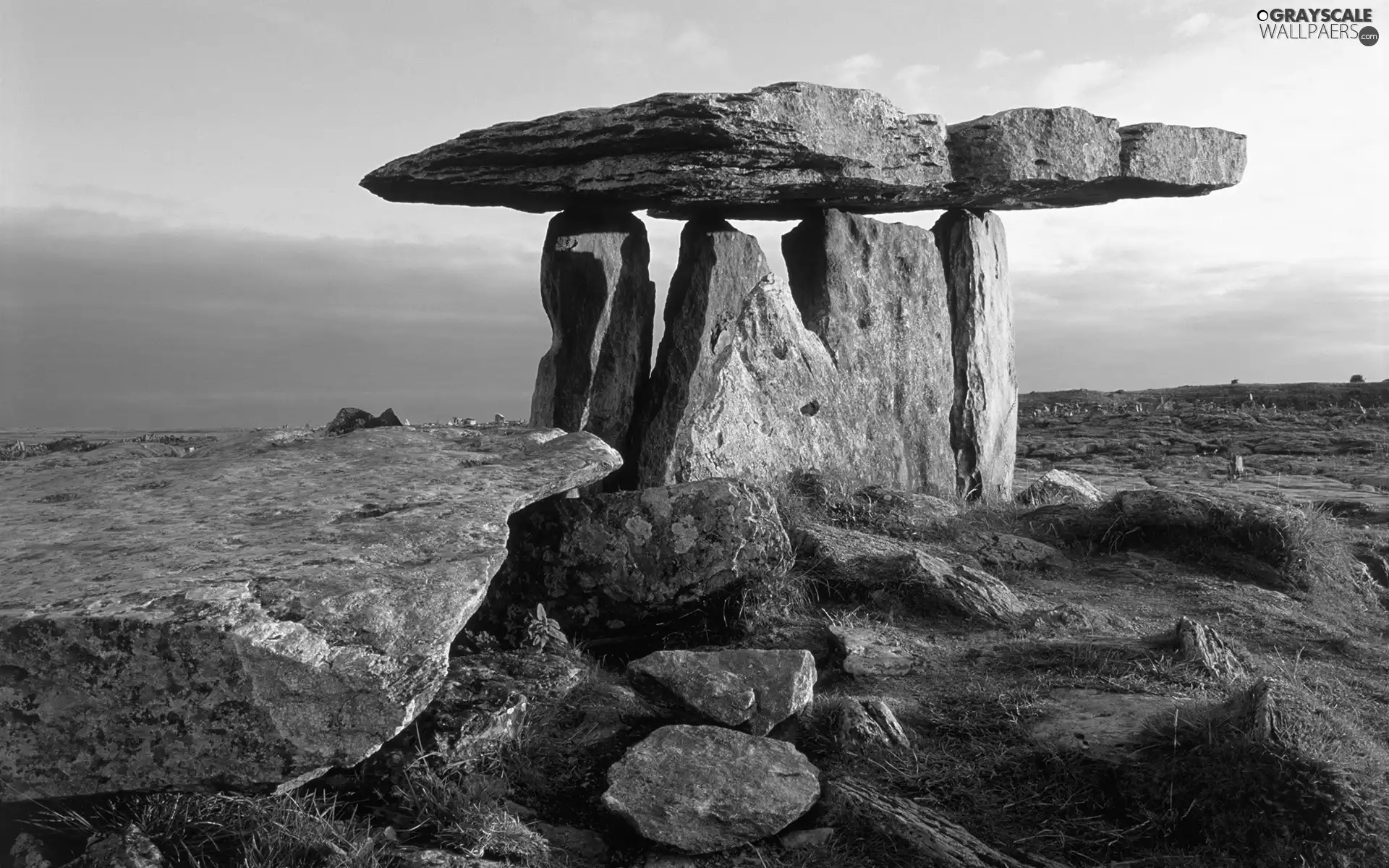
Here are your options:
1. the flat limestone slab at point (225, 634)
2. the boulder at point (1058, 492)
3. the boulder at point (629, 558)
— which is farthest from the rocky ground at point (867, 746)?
the boulder at point (1058, 492)

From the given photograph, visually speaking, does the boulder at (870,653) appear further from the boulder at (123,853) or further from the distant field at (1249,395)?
the distant field at (1249,395)

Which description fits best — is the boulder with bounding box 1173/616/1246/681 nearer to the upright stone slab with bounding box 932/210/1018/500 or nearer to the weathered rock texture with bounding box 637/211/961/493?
the weathered rock texture with bounding box 637/211/961/493

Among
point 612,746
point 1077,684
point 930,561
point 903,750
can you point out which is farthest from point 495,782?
point 930,561

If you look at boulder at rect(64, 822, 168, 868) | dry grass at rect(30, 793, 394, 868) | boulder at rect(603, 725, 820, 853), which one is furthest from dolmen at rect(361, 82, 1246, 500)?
boulder at rect(64, 822, 168, 868)

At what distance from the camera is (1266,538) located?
30.6 feet

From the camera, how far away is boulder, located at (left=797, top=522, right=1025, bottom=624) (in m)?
7.40

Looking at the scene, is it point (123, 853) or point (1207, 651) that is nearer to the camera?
point (123, 853)

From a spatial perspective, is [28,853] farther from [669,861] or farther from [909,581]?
[909,581]

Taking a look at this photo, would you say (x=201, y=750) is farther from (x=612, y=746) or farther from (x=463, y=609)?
(x=612, y=746)

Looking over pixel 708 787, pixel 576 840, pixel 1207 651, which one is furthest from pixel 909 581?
pixel 576 840

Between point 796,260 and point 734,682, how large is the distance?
26.9 feet

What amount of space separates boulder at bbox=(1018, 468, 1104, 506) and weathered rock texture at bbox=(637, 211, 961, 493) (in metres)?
1.04

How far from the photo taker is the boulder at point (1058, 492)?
12414 mm

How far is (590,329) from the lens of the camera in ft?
40.2
